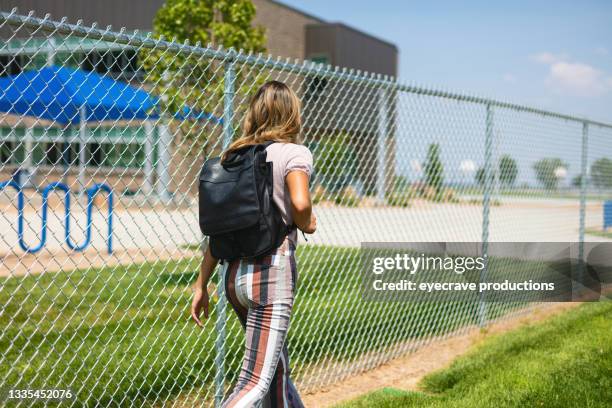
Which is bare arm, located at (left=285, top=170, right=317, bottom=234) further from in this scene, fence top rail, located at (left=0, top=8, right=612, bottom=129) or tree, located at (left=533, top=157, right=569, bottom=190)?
tree, located at (left=533, top=157, right=569, bottom=190)

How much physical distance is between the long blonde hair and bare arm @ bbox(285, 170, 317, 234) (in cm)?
20

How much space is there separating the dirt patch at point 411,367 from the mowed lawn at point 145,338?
16 centimetres

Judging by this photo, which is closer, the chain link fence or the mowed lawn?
the chain link fence

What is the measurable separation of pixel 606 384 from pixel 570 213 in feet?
21.6

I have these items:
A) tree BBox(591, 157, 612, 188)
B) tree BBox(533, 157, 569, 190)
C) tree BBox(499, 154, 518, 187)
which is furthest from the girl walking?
tree BBox(591, 157, 612, 188)

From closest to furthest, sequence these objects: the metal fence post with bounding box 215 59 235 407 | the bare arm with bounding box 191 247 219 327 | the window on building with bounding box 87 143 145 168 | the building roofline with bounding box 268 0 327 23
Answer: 1. the bare arm with bounding box 191 247 219 327
2. the window on building with bounding box 87 143 145 168
3. the metal fence post with bounding box 215 59 235 407
4. the building roofline with bounding box 268 0 327 23

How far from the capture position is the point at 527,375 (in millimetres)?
4418

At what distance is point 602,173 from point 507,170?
130 inches

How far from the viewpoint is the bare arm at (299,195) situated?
8.11 ft

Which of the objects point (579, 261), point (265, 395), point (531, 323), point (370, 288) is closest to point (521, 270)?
point (579, 261)

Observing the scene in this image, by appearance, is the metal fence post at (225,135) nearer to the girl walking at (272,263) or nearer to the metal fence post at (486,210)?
the girl walking at (272,263)

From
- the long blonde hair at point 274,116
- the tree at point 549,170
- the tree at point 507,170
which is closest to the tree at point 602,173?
the tree at point 549,170

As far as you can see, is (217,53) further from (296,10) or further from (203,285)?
(296,10)

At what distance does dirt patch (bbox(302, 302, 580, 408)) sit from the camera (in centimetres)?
441
